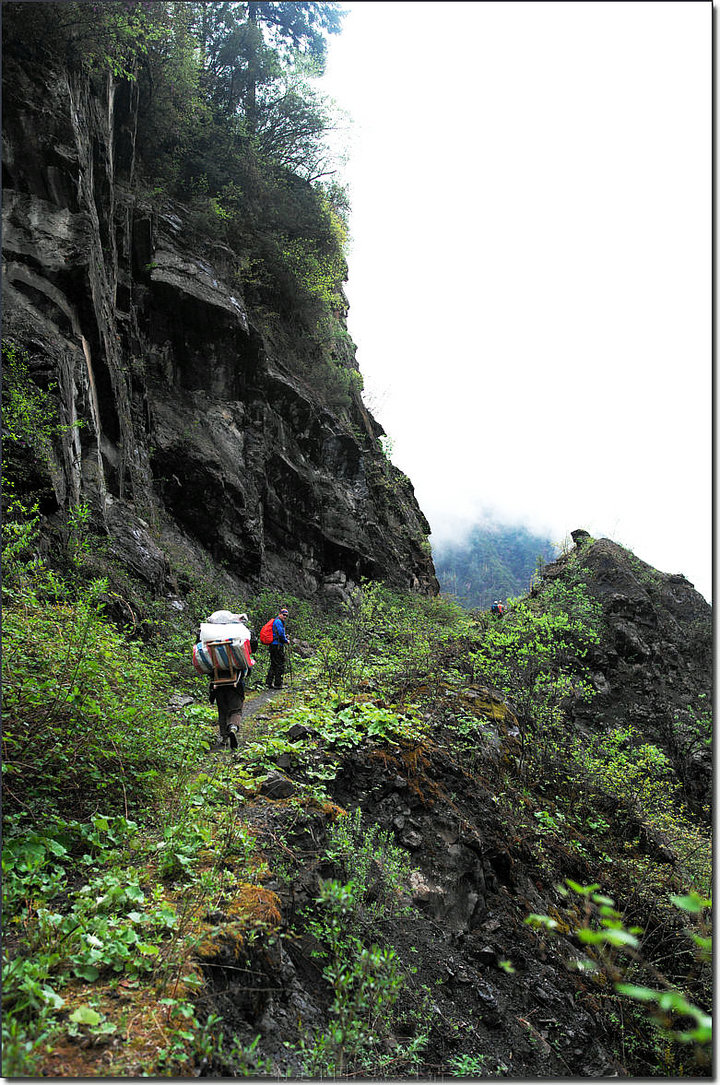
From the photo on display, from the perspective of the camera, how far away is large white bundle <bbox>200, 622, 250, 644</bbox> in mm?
5918

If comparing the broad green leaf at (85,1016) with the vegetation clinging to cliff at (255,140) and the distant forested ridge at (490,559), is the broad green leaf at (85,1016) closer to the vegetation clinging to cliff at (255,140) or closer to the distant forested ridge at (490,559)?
the vegetation clinging to cliff at (255,140)

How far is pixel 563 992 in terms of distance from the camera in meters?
4.12

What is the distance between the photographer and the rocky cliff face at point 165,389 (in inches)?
343

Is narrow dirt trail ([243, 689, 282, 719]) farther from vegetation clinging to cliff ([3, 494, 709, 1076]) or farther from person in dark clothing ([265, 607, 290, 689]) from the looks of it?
vegetation clinging to cliff ([3, 494, 709, 1076])

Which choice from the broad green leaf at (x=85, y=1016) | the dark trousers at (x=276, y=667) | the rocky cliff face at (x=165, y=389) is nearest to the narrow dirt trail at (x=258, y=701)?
the dark trousers at (x=276, y=667)

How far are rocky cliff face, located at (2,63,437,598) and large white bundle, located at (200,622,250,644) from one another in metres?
3.02

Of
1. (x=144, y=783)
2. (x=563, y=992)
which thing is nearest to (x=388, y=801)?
(x=563, y=992)

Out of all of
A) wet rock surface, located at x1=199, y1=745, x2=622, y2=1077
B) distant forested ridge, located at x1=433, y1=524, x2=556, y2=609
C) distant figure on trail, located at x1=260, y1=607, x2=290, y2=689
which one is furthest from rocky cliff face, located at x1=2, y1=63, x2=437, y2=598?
distant forested ridge, located at x1=433, y1=524, x2=556, y2=609

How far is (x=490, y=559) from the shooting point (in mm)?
71000

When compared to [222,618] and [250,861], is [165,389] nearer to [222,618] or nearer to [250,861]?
[222,618]

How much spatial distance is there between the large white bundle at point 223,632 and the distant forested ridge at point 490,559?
54.8m

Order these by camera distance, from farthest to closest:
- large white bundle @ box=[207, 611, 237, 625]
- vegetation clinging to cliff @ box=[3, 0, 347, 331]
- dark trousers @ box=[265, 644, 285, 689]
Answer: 1. vegetation clinging to cliff @ box=[3, 0, 347, 331]
2. dark trousers @ box=[265, 644, 285, 689]
3. large white bundle @ box=[207, 611, 237, 625]

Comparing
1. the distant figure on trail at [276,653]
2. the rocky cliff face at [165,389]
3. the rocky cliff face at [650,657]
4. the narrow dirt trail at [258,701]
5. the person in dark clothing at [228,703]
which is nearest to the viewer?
the person in dark clothing at [228,703]

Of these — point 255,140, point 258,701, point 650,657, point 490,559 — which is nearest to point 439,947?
point 258,701
